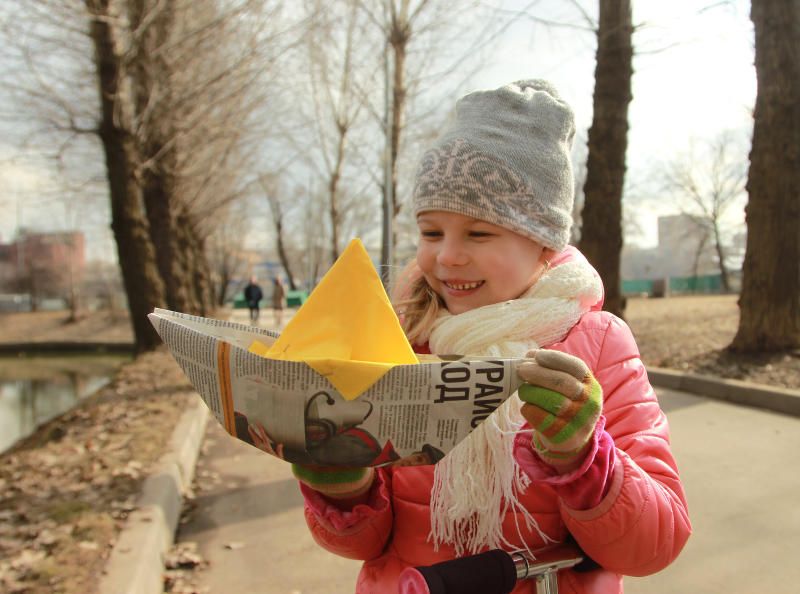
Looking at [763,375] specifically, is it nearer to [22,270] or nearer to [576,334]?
[576,334]

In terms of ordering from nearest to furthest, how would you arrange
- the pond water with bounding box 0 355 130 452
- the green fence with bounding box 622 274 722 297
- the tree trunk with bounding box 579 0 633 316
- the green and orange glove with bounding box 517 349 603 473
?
the green and orange glove with bounding box 517 349 603 473 → the tree trunk with bounding box 579 0 633 316 → the pond water with bounding box 0 355 130 452 → the green fence with bounding box 622 274 722 297

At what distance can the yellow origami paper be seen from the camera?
1.05m

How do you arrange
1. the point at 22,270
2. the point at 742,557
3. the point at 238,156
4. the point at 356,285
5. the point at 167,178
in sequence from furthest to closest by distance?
the point at 22,270 → the point at 238,156 → the point at 167,178 → the point at 742,557 → the point at 356,285

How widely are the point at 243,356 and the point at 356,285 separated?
24cm

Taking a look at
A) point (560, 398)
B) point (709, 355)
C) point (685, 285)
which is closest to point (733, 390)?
point (709, 355)

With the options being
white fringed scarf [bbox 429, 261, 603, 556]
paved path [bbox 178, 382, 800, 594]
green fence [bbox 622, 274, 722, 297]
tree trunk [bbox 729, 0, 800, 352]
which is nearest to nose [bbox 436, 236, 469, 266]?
white fringed scarf [bbox 429, 261, 603, 556]

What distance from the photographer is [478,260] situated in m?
1.45

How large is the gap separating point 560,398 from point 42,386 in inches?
811

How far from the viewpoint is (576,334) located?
1.40m

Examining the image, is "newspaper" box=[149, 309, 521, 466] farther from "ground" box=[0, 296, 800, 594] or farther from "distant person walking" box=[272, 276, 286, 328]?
"distant person walking" box=[272, 276, 286, 328]

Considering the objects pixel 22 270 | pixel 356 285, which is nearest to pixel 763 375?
pixel 356 285

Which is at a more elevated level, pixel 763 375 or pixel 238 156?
pixel 238 156

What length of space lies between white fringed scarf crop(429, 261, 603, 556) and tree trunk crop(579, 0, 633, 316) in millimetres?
7023

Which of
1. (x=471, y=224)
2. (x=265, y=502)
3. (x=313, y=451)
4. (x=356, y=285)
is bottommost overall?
(x=265, y=502)
